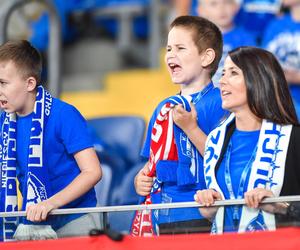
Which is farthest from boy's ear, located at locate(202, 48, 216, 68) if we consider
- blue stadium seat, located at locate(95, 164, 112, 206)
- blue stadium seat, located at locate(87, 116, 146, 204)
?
blue stadium seat, located at locate(87, 116, 146, 204)

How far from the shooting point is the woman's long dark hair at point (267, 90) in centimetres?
397

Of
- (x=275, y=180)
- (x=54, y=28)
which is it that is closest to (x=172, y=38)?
(x=275, y=180)

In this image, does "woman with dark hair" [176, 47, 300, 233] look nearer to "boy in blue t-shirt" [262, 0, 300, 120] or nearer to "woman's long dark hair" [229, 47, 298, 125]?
"woman's long dark hair" [229, 47, 298, 125]

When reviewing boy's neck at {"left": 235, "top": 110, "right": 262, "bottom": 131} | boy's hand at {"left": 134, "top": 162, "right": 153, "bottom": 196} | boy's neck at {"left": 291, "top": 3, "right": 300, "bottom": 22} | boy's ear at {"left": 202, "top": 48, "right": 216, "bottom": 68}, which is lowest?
boy's hand at {"left": 134, "top": 162, "right": 153, "bottom": 196}

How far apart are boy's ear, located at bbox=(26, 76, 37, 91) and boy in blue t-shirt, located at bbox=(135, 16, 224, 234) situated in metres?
0.49

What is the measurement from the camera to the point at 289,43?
251 inches

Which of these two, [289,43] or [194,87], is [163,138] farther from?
[289,43]

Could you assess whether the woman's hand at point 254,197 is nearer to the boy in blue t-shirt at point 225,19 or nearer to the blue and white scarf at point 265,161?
the blue and white scarf at point 265,161

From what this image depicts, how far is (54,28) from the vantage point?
618cm

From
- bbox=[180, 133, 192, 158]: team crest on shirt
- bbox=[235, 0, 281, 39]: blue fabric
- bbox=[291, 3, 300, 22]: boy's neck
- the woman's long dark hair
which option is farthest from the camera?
bbox=[235, 0, 281, 39]: blue fabric

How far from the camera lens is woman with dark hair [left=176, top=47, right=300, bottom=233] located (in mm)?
3855

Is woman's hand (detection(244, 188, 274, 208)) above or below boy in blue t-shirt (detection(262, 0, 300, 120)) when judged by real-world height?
below

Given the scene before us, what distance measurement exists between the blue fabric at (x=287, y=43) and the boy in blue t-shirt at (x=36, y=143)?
91.5 inches

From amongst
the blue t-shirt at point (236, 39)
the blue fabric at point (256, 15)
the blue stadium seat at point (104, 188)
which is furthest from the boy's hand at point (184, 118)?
the blue fabric at point (256, 15)
